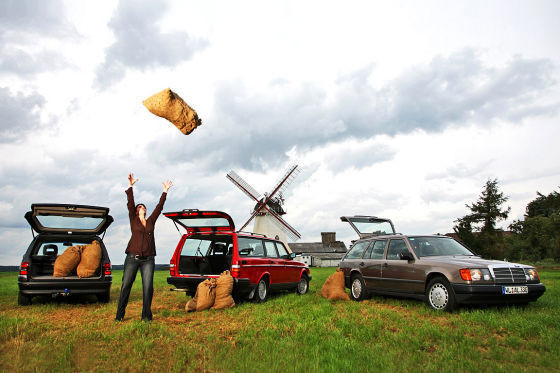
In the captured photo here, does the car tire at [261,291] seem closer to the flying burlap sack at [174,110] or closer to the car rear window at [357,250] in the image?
the car rear window at [357,250]

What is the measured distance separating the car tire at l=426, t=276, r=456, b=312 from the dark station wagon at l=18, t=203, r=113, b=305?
722 cm

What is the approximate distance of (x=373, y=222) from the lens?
37.9 ft

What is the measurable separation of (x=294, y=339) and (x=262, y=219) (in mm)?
38149

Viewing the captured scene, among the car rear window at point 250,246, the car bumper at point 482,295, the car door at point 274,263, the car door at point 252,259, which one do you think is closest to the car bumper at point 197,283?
the car door at point 252,259

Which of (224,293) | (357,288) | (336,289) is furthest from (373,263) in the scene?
(224,293)

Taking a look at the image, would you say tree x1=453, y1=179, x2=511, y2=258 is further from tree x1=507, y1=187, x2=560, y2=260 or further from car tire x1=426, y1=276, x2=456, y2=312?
car tire x1=426, y1=276, x2=456, y2=312

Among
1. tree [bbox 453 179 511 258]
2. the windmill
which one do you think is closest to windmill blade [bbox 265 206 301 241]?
the windmill

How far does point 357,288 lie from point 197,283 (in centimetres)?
399

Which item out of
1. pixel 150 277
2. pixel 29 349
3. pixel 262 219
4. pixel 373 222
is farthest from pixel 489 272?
pixel 262 219

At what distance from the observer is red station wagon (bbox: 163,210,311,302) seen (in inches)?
365

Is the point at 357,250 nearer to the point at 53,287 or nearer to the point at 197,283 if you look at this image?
the point at 197,283

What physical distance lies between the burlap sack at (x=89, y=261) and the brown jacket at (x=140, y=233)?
3.08m

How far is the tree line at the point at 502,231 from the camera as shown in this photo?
148 feet

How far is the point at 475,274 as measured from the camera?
7445 mm
